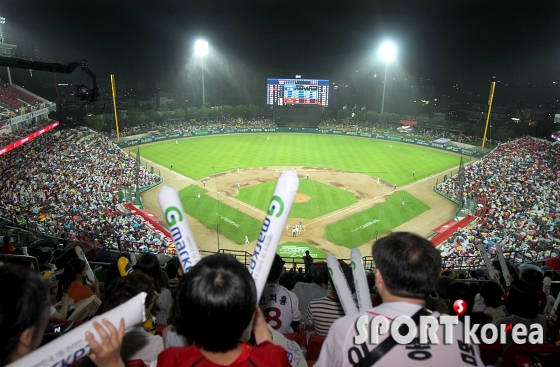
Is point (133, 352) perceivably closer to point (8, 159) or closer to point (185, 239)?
point (185, 239)

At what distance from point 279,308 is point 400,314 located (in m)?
2.21

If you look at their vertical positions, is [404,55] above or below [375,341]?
above

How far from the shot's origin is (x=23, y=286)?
74.0 inches

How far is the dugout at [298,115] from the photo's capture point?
2302 inches

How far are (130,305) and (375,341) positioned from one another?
136 cm

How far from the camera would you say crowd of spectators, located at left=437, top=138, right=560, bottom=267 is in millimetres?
16406

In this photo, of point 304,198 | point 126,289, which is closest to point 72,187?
point 304,198

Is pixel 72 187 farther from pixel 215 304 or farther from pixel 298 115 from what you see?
pixel 298 115

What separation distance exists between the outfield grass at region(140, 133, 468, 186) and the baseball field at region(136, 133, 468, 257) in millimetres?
102

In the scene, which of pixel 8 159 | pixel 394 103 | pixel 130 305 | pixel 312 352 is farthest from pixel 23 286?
pixel 394 103

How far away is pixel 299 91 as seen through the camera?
2224 inches

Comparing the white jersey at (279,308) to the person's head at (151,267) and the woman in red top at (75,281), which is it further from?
the woman in red top at (75,281)

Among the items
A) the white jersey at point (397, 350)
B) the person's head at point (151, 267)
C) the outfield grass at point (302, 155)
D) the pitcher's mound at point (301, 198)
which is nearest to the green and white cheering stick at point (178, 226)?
the white jersey at point (397, 350)

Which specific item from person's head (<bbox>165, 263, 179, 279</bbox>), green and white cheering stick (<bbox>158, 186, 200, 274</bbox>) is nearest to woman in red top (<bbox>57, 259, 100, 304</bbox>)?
person's head (<bbox>165, 263, 179, 279</bbox>)
